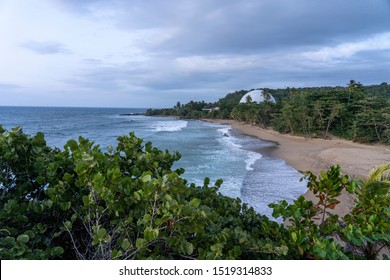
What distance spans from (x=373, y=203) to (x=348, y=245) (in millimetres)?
685

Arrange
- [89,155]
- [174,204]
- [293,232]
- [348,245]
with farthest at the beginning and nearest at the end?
[348,245] < [293,232] < [89,155] < [174,204]

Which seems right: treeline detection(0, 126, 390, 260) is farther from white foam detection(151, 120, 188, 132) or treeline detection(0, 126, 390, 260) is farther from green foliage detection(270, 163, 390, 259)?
white foam detection(151, 120, 188, 132)

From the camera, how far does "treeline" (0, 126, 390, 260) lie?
5.79ft

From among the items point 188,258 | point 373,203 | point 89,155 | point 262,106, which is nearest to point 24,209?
point 89,155

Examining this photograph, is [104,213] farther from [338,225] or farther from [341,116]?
[341,116]

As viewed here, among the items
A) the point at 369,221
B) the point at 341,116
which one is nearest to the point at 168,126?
the point at 341,116

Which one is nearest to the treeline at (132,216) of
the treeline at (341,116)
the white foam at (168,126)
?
the treeline at (341,116)

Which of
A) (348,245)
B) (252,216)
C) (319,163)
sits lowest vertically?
(319,163)

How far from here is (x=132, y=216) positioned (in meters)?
1.95

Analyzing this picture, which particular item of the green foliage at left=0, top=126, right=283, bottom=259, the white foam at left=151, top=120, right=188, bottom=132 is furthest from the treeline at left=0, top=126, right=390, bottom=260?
the white foam at left=151, top=120, right=188, bottom=132
